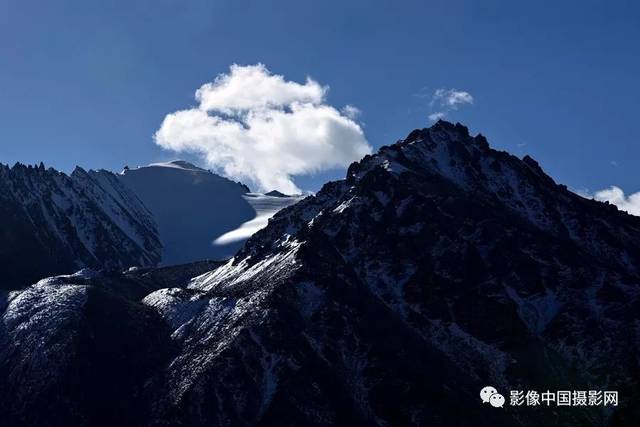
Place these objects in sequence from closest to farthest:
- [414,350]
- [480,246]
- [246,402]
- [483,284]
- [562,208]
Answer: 1. [246,402]
2. [414,350]
3. [483,284]
4. [480,246]
5. [562,208]

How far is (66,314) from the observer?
129875 mm

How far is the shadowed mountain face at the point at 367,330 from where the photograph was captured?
108375mm

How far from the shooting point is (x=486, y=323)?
12769 cm

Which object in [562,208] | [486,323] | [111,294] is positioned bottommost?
[486,323]

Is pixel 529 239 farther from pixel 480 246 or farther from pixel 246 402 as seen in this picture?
pixel 246 402

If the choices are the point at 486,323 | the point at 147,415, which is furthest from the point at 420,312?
the point at 147,415

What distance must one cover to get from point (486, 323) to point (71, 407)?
2575 inches

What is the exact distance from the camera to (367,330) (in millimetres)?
123188

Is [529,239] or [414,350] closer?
[414,350]

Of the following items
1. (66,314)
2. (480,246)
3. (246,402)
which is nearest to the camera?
(246,402)

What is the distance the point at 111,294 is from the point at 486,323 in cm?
6745

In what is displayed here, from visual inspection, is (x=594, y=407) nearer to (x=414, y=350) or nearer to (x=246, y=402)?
(x=414, y=350)

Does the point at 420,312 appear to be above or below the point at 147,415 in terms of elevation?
above

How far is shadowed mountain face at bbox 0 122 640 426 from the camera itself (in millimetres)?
108375
